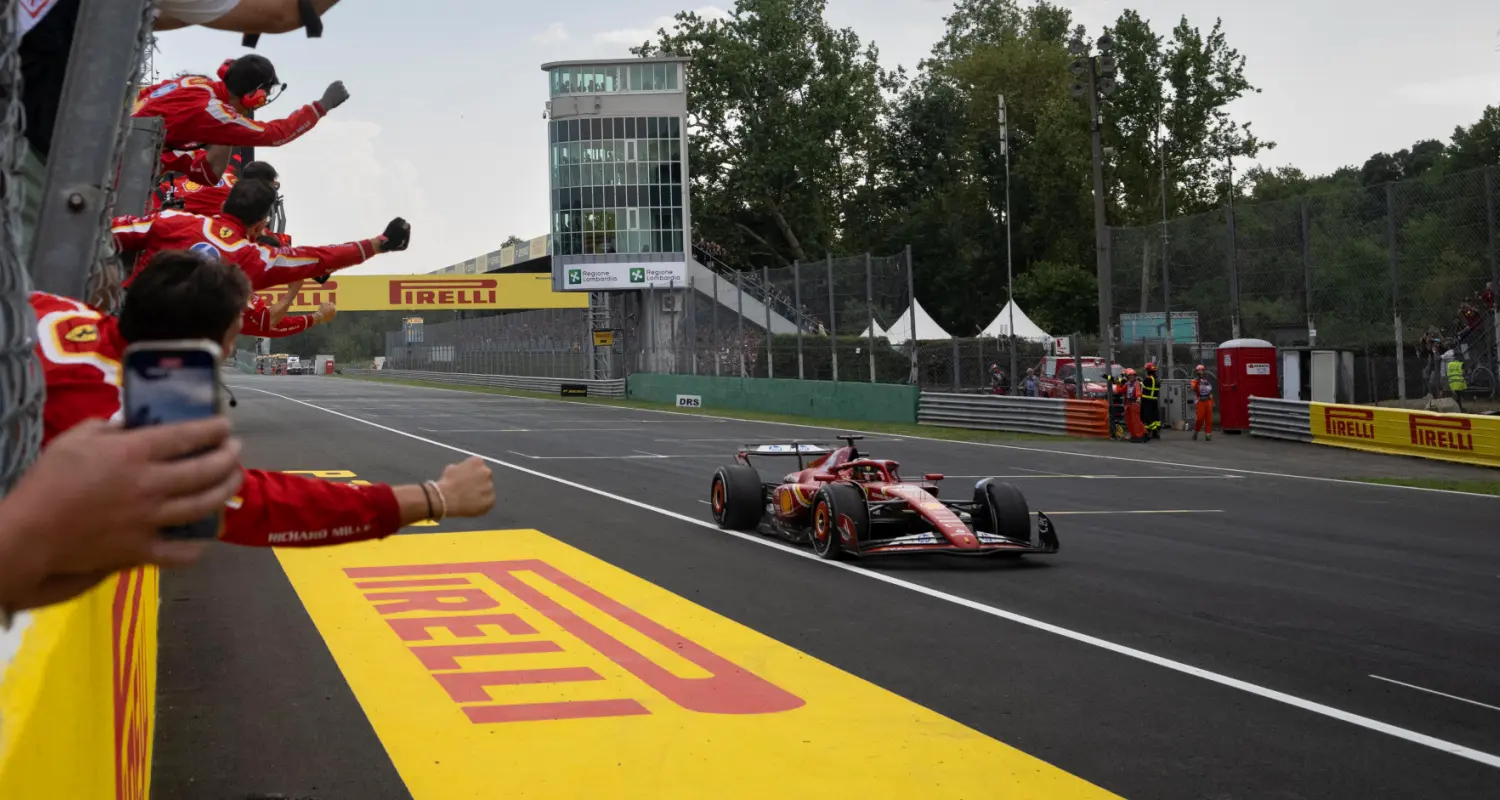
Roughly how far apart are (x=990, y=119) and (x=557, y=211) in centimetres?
2805

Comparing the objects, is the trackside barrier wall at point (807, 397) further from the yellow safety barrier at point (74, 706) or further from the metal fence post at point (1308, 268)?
the yellow safety barrier at point (74, 706)

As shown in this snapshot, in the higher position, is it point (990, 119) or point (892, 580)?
point (990, 119)

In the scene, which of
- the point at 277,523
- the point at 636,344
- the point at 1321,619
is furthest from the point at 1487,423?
the point at 636,344

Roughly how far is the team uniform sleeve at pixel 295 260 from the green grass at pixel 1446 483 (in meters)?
14.6

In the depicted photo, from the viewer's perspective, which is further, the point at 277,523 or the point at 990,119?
the point at 990,119

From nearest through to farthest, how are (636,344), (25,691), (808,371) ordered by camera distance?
(25,691)
(808,371)
(636,344)

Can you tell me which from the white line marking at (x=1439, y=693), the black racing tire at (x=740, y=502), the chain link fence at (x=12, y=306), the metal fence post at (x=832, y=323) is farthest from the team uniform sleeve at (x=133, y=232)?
the metal fence post at (x=832, y=323)

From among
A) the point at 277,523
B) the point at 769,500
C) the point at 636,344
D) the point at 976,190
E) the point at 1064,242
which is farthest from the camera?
the point at 976,190

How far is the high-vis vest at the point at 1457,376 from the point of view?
950 inches

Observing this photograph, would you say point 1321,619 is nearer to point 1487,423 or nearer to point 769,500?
point 769,500

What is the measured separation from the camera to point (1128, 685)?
7.21 metres

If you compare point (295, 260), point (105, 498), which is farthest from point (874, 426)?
point (105, 498)

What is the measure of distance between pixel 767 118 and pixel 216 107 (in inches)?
2768

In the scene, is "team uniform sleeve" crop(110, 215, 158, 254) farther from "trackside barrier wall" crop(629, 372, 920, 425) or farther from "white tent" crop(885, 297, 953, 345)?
"white tent" crop(885, 297, 953, 345)
